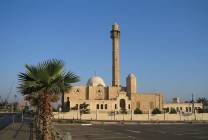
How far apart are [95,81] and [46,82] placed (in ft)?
260

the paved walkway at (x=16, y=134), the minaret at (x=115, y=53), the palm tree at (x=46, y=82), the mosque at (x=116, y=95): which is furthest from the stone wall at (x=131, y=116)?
the palm tree at (x=46, y=82)

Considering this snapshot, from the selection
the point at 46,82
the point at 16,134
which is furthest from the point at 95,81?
the point at 46,82

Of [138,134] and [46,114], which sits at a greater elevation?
[46,114]

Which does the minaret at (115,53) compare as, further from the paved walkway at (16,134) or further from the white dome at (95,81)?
the paved walkway at (16,134)

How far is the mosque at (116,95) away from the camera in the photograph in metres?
83.3

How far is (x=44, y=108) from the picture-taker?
1279 centimetres

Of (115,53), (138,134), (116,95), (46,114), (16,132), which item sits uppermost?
(115,53)

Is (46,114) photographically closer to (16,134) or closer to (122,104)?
(16,134)

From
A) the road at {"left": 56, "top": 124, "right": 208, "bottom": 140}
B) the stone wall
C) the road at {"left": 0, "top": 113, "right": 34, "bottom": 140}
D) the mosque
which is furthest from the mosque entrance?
the road at {"left": 56, "top": 124, "right": 208, "bottom": 140}

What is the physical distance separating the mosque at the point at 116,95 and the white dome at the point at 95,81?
159cm

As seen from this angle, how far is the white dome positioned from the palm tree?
Result: 7747 centimetres

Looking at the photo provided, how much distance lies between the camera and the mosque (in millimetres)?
83319

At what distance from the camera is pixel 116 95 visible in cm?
8544

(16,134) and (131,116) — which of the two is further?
(131,116)
